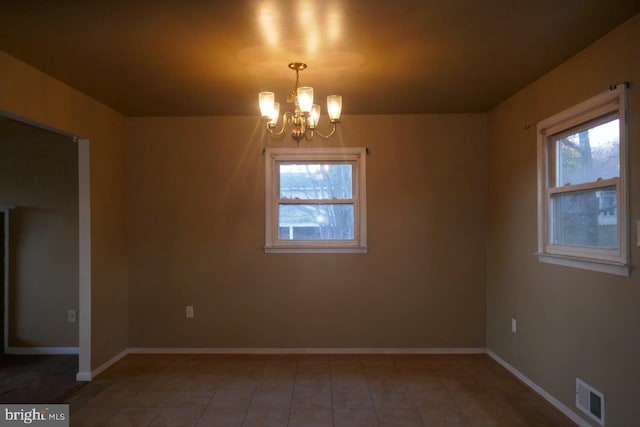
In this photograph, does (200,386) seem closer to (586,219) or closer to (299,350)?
(299,350)

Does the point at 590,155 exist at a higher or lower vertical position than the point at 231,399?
higher

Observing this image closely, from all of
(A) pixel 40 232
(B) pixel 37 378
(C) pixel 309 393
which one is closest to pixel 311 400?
(C) pixel 309 393

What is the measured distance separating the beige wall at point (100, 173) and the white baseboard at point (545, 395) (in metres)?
3.62

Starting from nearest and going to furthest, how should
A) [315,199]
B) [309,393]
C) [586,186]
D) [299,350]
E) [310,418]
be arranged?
[586,186]
[310,418]
[309,393]
[299,350]
[315,199]

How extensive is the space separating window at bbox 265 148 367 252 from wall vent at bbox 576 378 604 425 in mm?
2236

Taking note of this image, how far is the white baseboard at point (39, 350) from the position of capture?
4.34m

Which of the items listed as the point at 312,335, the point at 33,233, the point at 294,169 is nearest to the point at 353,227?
the point at 294,169

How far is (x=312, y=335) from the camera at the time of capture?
432 cm

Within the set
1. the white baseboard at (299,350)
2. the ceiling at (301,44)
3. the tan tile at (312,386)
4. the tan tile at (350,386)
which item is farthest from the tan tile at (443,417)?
the ceiling at (301,44)

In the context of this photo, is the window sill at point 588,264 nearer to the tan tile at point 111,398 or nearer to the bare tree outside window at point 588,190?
the bare tree outside window at point 588,190

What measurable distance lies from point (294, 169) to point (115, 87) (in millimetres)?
1789

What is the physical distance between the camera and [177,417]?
294 cm

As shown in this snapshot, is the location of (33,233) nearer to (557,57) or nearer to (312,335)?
(312,335)

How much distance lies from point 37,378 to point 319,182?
3.07 m
